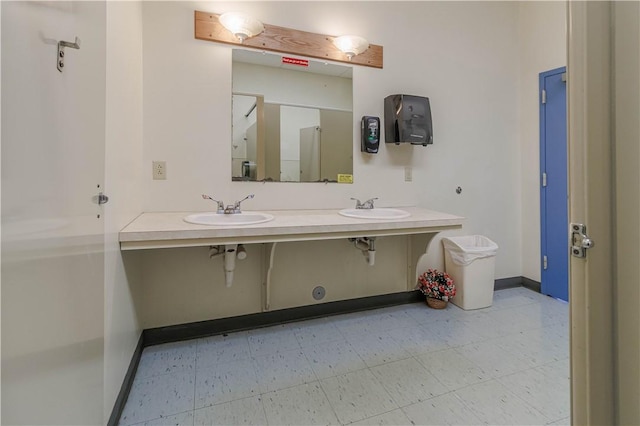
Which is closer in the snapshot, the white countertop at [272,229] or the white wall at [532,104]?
the white countertop at [272,229]

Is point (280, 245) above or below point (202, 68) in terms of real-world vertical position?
below

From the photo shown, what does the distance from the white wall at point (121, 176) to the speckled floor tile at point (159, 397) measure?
0.45ft

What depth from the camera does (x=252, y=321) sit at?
6.95 ft

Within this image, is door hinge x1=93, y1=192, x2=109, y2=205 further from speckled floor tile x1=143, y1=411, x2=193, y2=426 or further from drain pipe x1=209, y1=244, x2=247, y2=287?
speckled floor tile x1=143, y1=411, x2=193, y2=426

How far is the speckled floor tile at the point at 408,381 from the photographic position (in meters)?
1.42

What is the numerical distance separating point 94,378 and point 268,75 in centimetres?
193

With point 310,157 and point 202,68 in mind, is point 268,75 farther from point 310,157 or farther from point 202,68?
point 310,157

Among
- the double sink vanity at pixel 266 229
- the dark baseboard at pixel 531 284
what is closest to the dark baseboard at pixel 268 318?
the double sink vanity at pixel 266 229

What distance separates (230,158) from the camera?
2025 millimetres

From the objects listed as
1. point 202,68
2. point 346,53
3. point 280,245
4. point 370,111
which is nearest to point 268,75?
point 202,68

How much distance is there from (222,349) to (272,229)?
876mm

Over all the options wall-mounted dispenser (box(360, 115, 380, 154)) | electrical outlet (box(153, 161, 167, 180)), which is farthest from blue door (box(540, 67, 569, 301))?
electrical outlet (box(153, 161, 167, 180))

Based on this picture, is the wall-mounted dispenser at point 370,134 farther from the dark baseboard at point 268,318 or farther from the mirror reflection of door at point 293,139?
the dark baseboard at point 268,318

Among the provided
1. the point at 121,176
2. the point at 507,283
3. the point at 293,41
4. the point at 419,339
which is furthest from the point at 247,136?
the point at 507,283
